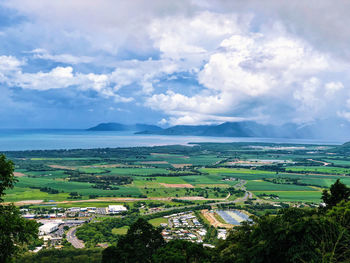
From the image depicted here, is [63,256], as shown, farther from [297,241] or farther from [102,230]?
[297,241]

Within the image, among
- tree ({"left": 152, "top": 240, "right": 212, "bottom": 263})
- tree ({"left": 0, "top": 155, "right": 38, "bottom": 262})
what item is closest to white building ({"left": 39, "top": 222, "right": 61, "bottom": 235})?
tree ({"left": 152, "top": 240, "right": 212, "bottom": 263})

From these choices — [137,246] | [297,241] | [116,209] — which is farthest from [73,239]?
[297,241]

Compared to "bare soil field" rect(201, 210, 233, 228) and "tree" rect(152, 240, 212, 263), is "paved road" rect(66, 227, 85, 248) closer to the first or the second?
"bare soil field" rect(201, 210, 233, 228)

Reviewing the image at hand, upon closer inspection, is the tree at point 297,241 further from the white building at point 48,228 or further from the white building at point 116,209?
the white building at point 116,209

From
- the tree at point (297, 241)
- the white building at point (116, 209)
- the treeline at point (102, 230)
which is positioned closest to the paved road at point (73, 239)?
the treeline at point (102, 230)

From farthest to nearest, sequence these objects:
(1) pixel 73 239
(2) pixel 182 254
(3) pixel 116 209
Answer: (3) pixel 116 209
(1) pixel 73 239
(2) pixel 182 254
